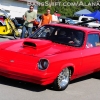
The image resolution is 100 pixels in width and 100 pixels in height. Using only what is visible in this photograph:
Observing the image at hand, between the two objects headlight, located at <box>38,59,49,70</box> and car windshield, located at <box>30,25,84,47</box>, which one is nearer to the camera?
headlight, located at <box>38,59,49,70</box>

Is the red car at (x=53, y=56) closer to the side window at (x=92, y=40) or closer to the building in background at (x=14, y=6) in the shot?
the side window at (x=92, y=40)

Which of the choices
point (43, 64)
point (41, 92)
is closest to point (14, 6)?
point (41, 92)

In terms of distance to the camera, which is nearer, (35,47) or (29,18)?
(35,47)

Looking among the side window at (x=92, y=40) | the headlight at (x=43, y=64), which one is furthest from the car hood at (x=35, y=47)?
the side window at (x=92, y=40)

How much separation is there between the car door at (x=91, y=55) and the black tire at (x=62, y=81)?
23.0 inches

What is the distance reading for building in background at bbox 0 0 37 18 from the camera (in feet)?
119

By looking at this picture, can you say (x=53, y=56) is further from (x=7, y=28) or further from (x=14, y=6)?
(x=14, y=6)

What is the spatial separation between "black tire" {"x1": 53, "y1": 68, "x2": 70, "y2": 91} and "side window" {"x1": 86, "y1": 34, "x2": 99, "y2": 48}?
1157mm

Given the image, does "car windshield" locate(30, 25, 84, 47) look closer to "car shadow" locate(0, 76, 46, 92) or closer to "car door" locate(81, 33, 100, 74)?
"car door" locate(81, 33, 100, 74)

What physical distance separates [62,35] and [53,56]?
1.43m

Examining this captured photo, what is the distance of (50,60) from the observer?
606cm

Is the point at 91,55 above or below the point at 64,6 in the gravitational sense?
above

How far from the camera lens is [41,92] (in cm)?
629

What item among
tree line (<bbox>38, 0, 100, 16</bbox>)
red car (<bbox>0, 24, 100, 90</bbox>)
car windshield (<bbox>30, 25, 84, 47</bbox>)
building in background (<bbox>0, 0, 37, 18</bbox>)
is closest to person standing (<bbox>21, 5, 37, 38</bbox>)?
red car (<bbox>0, 24, 100, 90</bbox>)
